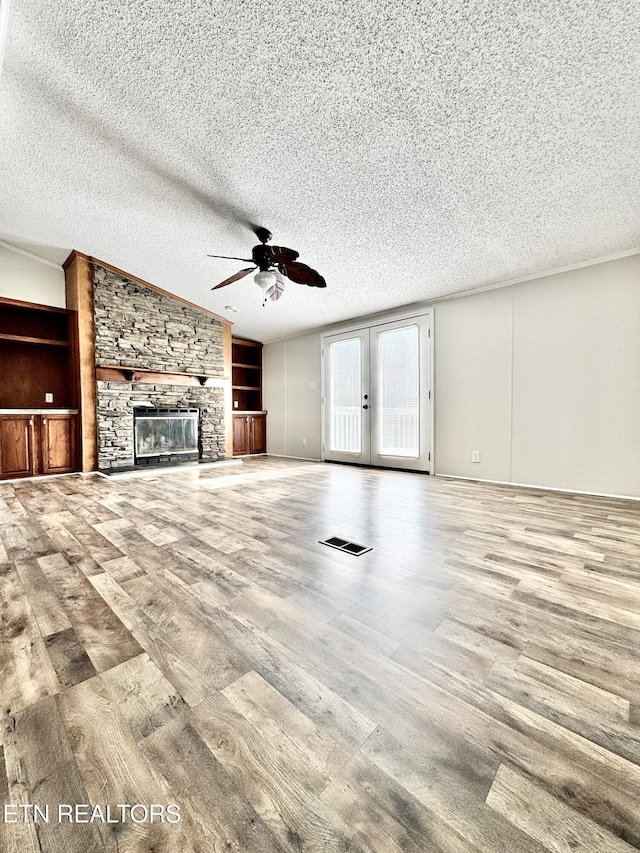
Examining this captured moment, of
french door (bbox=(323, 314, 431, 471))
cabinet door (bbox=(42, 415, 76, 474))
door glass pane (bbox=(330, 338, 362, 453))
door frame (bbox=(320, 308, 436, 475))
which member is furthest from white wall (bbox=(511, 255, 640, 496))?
cabinet door (bbox=(42, 415, 76, 474))

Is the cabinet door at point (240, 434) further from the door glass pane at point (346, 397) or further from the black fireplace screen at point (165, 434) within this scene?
the door glass pane at point (346, 397)

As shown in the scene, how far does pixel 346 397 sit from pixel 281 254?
10.4 feet

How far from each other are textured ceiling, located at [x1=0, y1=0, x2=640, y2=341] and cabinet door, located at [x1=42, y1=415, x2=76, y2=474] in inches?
97.5

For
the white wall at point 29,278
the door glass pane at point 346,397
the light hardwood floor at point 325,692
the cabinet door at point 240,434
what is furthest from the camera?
the cabinet door at point 240,434

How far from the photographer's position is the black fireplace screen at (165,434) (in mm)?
5496

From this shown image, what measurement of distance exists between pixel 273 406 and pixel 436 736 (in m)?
6.69

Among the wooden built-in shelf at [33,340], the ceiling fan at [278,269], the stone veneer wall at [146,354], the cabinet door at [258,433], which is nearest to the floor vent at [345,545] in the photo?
the ceiling fan at [278,269]

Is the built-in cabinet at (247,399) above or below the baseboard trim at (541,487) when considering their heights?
above

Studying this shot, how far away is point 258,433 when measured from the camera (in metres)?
7.48

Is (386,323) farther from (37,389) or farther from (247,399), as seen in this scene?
(37,389)

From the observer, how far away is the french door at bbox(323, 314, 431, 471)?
16.3 feet

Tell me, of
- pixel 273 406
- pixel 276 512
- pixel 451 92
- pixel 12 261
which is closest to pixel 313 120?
pixel 451 92

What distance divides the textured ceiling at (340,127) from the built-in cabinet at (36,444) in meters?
2.44

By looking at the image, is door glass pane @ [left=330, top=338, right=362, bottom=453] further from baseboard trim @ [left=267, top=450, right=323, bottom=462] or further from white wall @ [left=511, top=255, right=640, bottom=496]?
white wall @ [left=511, top=255, right=640, bottom=496]
